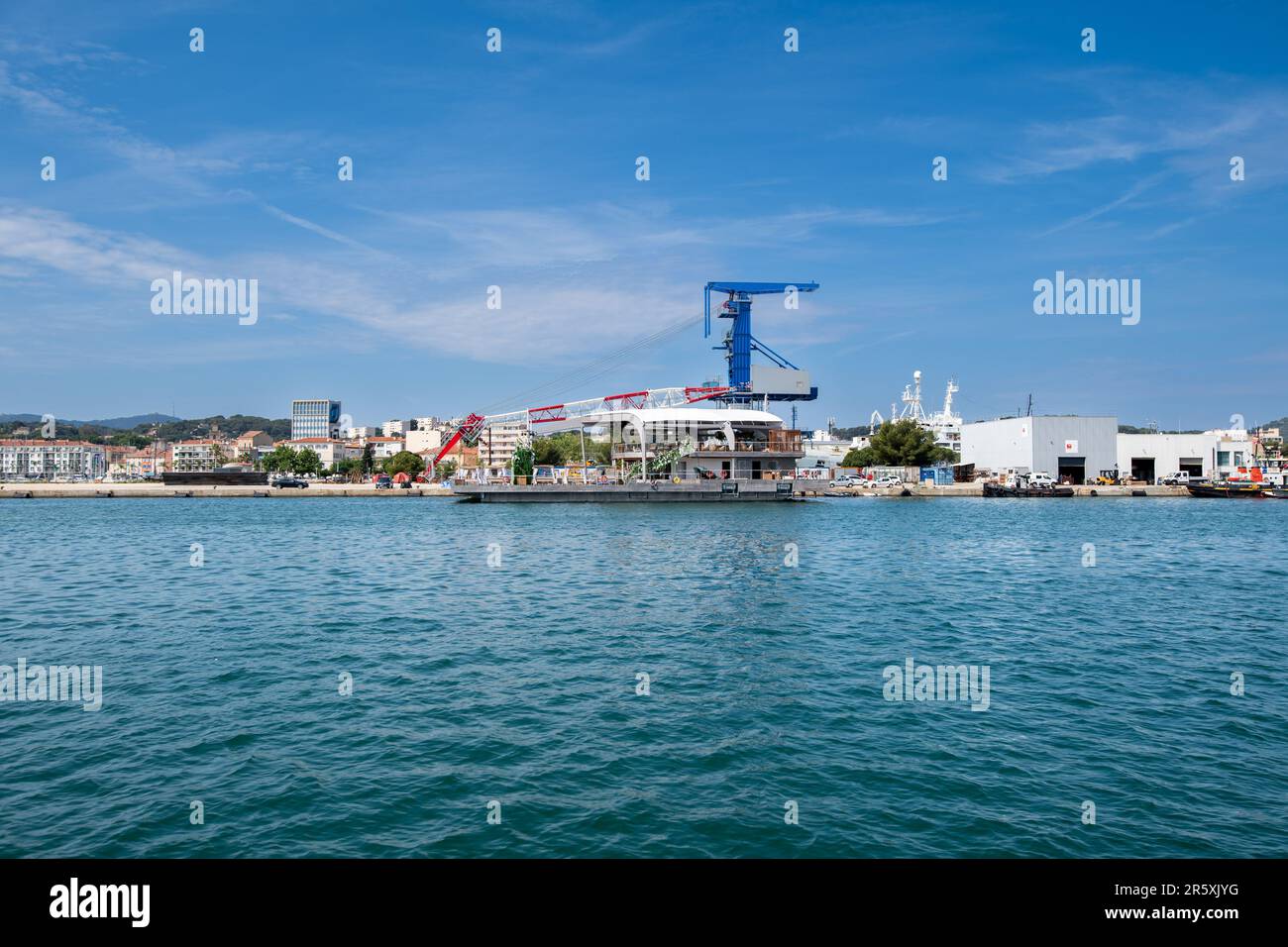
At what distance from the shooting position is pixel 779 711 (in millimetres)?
13680

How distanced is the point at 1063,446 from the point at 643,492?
68563 mm

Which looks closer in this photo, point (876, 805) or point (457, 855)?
point (457, 855)

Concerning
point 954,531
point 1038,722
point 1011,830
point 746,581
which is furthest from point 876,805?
point 954,531

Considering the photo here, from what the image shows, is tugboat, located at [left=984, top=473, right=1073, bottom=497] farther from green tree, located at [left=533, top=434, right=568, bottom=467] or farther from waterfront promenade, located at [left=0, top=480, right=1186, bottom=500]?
green tree, located at [left=533, top=434, right=568, bottom=467]

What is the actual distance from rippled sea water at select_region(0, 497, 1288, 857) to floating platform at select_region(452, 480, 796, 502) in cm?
5565

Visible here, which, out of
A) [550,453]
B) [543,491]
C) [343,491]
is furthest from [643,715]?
[550,453]

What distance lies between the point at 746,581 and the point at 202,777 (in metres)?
20.9

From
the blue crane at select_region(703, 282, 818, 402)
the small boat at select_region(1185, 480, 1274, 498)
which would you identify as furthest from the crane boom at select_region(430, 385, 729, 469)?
the small boat at select_region(1185, 480, 1274, 498)

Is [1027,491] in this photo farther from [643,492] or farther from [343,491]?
[343,491]

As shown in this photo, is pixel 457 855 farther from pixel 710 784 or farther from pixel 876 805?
pixel 876 805

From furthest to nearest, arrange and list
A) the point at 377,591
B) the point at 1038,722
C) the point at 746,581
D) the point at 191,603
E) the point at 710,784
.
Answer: the point at 746,581, the point at 377,591, the point at 191,603, the point at 1038,722, the point at 710,784

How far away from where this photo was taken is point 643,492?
87625 millimetres
